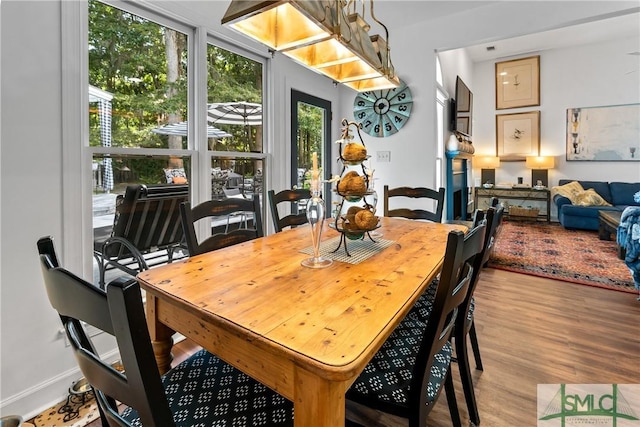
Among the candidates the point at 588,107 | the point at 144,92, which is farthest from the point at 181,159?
the point at 588,107

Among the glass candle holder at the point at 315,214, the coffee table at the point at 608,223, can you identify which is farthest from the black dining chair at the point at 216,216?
the coffee table at the point at 608,223

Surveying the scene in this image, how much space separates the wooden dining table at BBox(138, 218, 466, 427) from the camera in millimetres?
719

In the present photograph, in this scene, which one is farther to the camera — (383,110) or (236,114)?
(383,110)

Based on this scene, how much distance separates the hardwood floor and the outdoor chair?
2.20 ft

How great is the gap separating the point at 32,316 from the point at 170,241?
95 cm

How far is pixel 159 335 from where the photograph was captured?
3.85 feet

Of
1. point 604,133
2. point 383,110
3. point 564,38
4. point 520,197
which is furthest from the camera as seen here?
point 520,197

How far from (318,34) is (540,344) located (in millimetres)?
2304

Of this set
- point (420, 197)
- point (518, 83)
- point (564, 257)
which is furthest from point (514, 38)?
point (420, 197)

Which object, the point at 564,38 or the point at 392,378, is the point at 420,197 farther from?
the point at 564,38

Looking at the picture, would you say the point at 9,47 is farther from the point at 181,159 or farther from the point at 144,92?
the point at 181,159

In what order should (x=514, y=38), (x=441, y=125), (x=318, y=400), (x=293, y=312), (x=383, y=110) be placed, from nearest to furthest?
(x=318, y=400), (x=293, y=312), (x=383, y=110), (x=441, y=125), (x=514, y=38)

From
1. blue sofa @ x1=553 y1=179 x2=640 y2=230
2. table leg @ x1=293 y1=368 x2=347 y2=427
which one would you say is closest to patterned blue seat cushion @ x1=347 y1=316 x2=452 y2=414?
table leg @ x1=293 y1=368 x2=347 y2=427

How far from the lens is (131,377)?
1.85 feet
